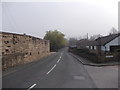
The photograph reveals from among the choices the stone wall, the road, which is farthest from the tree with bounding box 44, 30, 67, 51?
the road

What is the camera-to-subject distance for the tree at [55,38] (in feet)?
314

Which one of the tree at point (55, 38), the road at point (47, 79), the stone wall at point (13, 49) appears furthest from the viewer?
the tree at point (55, 38)

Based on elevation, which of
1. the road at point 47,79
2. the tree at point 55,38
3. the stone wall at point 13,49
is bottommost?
the road at point 47,79

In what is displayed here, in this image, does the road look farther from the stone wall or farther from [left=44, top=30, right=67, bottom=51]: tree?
[left=44, top=30, right=67, bottom=51]: tree

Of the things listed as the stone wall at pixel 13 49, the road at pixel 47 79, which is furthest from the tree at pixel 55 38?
the road at pixel 47 79

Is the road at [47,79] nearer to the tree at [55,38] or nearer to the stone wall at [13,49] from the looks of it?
the stone wall at [13,49]

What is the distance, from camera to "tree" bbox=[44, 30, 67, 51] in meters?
95.6

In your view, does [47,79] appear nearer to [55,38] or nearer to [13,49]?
[13,49]

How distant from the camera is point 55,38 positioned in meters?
96.9

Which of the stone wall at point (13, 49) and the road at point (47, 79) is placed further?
the stone wall at point (13, 49)

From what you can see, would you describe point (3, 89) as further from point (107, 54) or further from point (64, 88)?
point (107, 54)

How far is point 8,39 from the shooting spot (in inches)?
739

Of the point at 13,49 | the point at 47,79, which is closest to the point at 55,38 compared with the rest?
the point at 13,49

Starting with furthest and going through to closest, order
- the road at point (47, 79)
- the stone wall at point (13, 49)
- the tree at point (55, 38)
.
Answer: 1. the tree at point (55, 38)
2. the stone wall at point (13, 49)
3. the road at point (47, 79)
